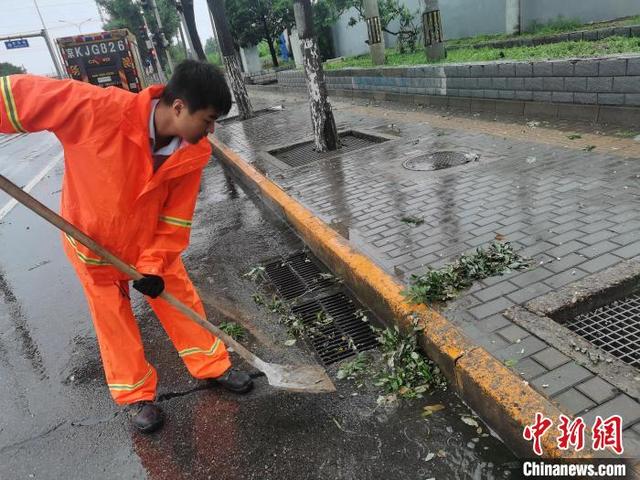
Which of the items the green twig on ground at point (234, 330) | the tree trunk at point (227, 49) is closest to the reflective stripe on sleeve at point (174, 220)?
the green twig on ground at point (234, 330)

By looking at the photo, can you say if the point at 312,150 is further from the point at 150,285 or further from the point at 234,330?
the point at 150,285

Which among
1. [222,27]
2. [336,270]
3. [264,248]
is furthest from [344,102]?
[336,270]

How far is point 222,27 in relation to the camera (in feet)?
36.9

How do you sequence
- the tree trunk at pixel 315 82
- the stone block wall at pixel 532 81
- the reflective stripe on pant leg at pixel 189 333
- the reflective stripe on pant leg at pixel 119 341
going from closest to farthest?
the reflective stripe on pant leg at pixel 119 341, the reflective stripe on pant leg at pixel 189 333, the stone block wall at pixel 532 81, the tree trunk at pixel 315 82

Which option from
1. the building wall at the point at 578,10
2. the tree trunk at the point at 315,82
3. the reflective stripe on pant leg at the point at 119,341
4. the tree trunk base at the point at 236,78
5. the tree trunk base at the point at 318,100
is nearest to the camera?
the reflective stripe on pant leg at the point at 119,341

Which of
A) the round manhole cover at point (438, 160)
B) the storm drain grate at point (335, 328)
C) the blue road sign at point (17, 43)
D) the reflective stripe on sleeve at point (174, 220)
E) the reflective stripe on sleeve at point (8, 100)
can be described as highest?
the blue road sign at point (17, 43)

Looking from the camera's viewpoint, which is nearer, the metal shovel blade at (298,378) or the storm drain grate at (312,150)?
the metal shovel blade at (298,378)

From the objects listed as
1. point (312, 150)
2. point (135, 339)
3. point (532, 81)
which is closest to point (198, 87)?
point (135, 339)

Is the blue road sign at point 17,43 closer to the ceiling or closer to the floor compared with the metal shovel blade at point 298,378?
closer to the ceiling

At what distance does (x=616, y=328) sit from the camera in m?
2.57

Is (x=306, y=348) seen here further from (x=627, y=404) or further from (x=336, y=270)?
(x=627, y=404)

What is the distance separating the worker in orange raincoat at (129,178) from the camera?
210 cm

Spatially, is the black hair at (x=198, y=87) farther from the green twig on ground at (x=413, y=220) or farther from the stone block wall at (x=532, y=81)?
the stone block wall at (x=532, y=81)

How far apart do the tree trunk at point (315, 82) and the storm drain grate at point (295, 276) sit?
3158 millimetres
